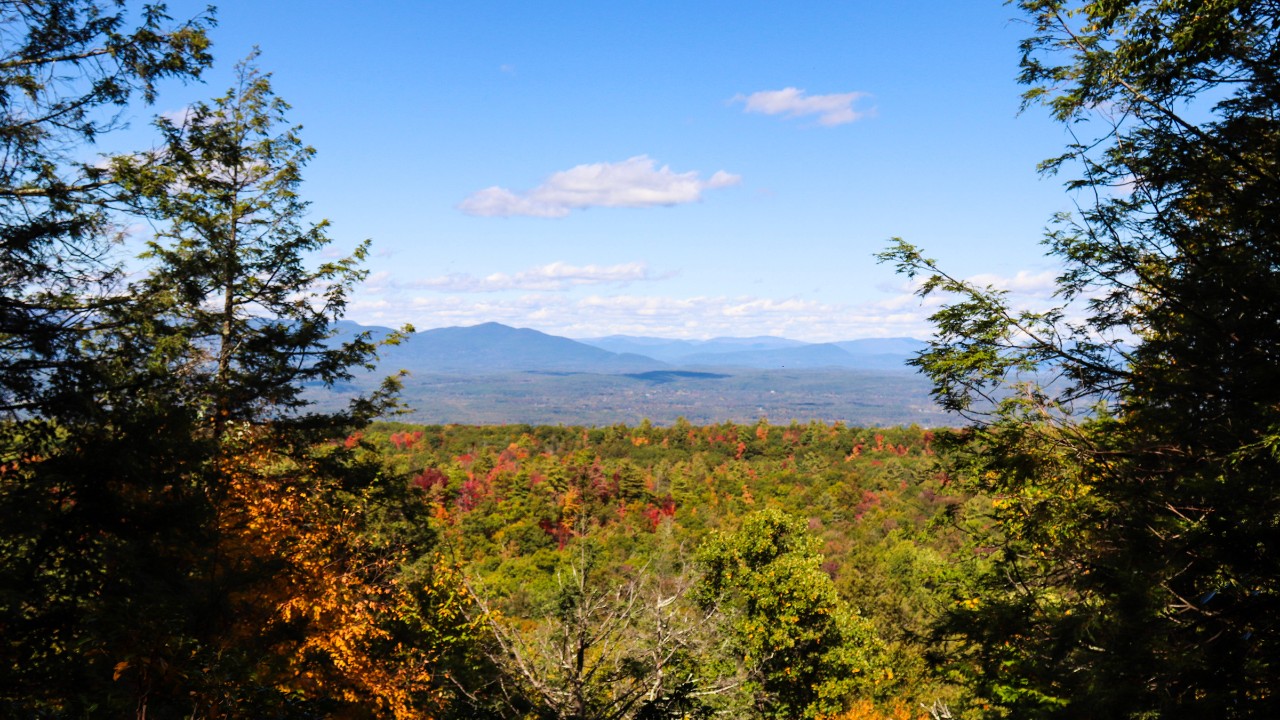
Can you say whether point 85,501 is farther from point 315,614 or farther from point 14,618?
point 315,614

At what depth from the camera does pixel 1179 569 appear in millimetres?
5332

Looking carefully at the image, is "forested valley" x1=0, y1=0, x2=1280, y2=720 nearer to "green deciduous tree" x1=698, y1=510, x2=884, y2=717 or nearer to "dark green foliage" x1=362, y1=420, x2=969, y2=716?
"dark green foliage" x1=362, y1=420, x2=969, y2=716

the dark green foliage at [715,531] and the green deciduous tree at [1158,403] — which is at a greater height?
the green deciduous tree at [1158,403]

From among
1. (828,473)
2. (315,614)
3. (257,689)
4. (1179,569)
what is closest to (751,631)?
(315,614)

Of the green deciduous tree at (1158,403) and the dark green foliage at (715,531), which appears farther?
the dark green foliage at (715,531)

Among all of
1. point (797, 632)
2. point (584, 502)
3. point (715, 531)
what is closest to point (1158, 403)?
point (584, 502)

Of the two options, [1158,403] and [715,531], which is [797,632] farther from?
[1158,403]

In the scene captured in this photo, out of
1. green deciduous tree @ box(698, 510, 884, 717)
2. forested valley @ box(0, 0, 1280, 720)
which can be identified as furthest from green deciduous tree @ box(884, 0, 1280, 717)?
green deciduous tree @ box(698, 510, 884, 717)

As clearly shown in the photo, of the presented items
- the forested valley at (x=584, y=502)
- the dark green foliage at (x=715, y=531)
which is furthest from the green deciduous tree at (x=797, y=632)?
the forested valley at (x=584, y=502)

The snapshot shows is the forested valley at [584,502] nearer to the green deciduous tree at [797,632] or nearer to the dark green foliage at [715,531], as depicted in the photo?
the dark green foliage at [715,531]

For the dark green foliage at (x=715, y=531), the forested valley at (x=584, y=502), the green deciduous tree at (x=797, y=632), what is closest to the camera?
the forested valley at (x=584, y=502)

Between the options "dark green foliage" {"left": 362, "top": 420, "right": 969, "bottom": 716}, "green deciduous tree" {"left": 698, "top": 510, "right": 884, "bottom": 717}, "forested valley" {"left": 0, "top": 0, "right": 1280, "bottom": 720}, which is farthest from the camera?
"green deciduous tree" {"left": 698, "top": 510, "right": 884, "bottom": 717}

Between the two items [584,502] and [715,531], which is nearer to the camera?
[584,502]

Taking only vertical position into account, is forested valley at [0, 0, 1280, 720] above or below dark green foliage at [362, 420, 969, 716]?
above
